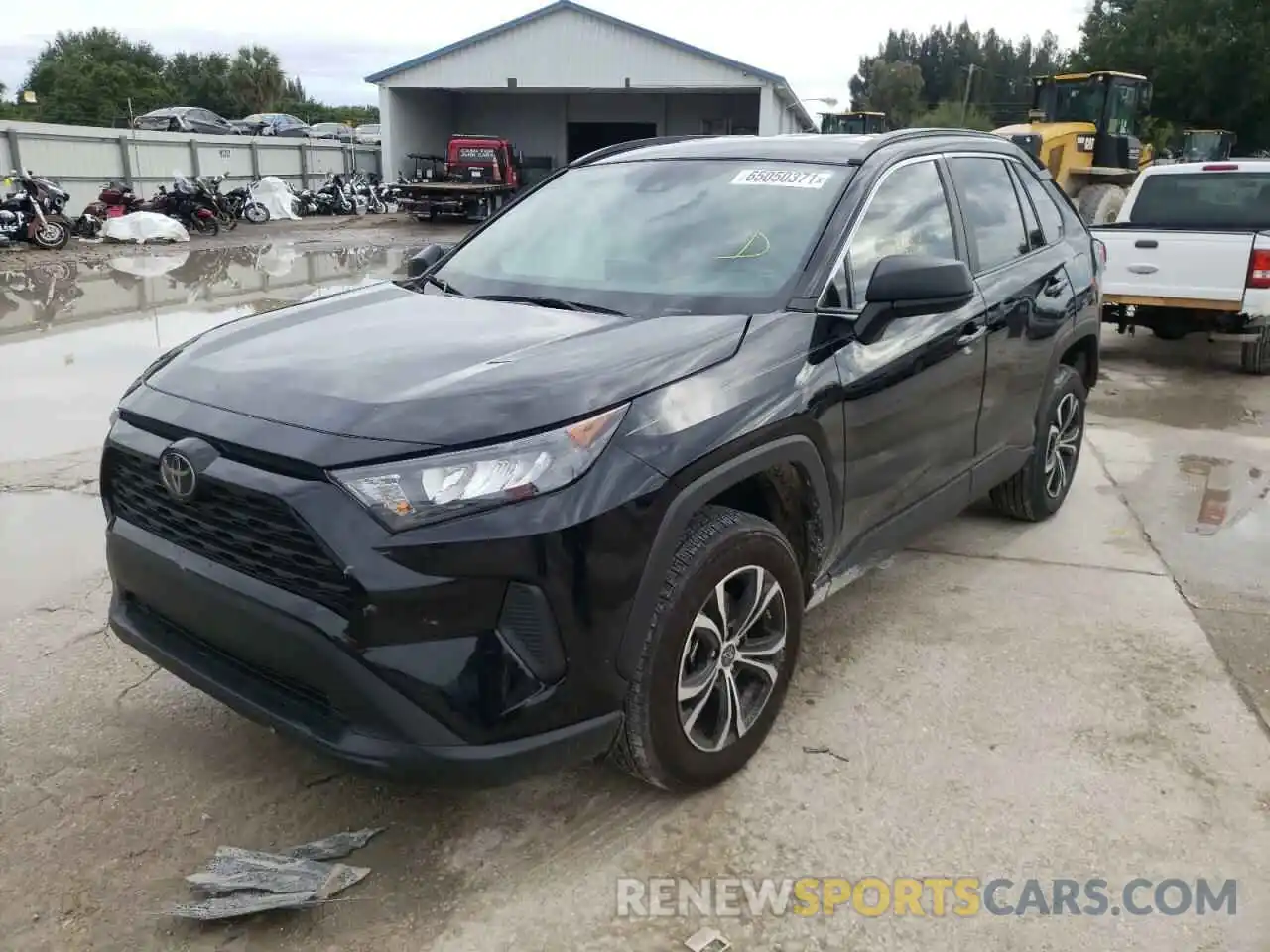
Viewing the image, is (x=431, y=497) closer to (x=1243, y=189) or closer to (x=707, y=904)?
(x=707, y=904)

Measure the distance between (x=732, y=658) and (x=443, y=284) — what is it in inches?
69.9

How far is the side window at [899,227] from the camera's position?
3.31m

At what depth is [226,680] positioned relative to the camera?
2.54 metres

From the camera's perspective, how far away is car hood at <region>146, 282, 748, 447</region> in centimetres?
237

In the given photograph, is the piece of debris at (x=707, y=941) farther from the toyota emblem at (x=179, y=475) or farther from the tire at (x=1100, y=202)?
the tire at (x=1100, y=202)

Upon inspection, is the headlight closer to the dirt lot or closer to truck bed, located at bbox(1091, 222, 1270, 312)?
the dirt lot

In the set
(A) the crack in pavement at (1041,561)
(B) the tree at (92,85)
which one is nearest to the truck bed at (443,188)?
(A) the crack in pavement at (1041,561)

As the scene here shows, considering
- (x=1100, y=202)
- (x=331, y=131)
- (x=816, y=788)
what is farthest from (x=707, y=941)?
(x=331, y=131)

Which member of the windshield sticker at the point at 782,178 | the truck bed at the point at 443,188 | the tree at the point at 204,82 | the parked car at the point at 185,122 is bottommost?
the truck bed at the point at 443,188

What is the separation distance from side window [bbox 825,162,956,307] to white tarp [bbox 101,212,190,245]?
19.0 m

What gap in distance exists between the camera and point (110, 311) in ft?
37.2

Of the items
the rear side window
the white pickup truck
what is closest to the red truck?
the rear side window

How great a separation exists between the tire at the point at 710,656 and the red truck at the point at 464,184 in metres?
23.9

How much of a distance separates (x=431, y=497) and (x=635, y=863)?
1.13 meters
